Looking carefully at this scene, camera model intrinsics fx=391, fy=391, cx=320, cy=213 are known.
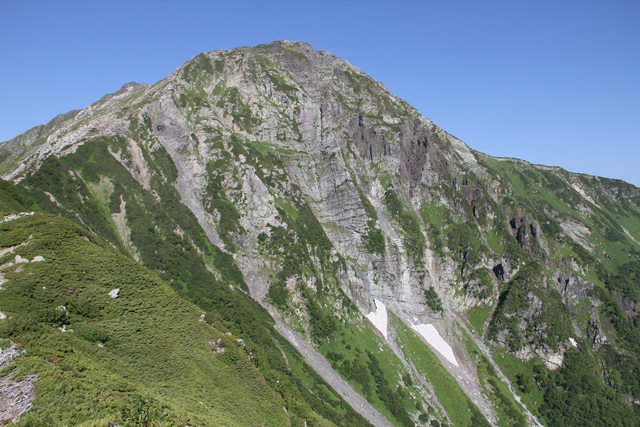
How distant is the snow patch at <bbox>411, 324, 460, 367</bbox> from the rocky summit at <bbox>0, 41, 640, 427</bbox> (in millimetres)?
559

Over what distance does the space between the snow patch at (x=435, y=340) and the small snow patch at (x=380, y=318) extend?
12.1 m

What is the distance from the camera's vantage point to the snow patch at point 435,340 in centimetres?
14100

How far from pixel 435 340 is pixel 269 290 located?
65601mm

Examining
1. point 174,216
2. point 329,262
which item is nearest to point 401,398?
point 329,262

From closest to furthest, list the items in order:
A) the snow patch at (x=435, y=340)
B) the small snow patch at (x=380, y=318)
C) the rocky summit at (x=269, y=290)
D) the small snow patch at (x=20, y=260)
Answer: the rocky summit at (x=269, y=290)
the small snow patch at (x=20, y=260)
the small snow patch at (x=380, y=318)
the snow patch at (x=435, y=340)

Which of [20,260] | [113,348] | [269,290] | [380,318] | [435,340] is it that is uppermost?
[20,260]

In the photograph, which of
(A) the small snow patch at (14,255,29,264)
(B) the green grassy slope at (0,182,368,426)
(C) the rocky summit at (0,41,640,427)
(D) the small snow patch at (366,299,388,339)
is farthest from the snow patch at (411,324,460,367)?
(A) the small snow patch at (14,255,29,264)

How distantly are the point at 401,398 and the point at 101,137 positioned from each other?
443 ft

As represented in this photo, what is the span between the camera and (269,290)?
129 metres

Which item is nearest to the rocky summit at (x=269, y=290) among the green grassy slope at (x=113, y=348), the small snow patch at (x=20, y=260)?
the green grassy slope at (x=113, y=348)

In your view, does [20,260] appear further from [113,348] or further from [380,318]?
[380,318]

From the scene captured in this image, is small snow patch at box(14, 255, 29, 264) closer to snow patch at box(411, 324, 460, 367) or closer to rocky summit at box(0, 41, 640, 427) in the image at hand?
rocky summit at box(0, 41, 640, 427)

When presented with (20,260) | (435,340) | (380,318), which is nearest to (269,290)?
(380,318)

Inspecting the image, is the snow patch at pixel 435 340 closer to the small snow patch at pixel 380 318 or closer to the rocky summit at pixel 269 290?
the rocky summit at pixel 269 290
